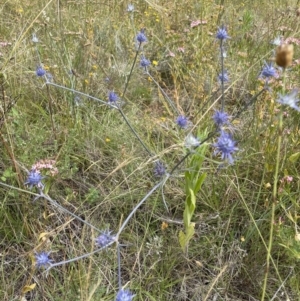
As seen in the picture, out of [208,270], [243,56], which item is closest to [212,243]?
[208,270]

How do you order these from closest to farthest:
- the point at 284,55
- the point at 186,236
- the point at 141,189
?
the point at 284,55, the point at 186,236, the point at 141,189

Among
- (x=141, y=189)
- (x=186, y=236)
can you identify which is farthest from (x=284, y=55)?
(x=141, y=189)

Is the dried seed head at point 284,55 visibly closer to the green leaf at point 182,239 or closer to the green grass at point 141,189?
the green grass at point 141,189

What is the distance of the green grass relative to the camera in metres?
1.07

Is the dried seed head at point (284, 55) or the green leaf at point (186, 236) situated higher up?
the dried seed head at point (284, 55)

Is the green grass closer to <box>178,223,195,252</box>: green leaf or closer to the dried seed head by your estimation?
<box>178,223,195,252</box>: green leaf

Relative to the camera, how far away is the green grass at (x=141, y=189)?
3.52 feet

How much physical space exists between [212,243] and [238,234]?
9 centimetres

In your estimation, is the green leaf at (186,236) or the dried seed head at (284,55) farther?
the green leaf at (186,236)

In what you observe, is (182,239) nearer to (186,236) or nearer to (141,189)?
(186,236)

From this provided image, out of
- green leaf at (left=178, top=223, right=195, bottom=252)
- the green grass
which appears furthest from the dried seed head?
green leaf at (left=178, top=223, right=195, bottom=252)

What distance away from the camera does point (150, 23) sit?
7.85ft

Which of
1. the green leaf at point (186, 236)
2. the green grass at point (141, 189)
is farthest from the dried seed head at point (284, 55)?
the green leaf at point (186, 236)

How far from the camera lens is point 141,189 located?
130cm
